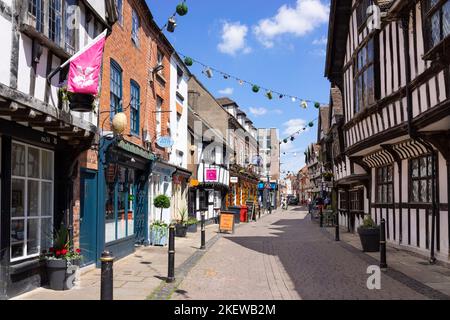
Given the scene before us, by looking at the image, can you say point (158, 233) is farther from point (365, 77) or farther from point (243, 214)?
point (243, 214)

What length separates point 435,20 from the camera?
1032cm

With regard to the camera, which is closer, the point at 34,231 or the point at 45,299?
the point at 45,299

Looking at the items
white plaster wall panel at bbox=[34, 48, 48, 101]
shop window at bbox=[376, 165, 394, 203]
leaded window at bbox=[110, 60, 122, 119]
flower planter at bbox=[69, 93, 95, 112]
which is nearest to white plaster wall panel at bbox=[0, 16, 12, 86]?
white plaster wall panel at bbox=[34, 48, 48, 101]

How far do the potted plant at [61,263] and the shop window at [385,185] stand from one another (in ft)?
35.1

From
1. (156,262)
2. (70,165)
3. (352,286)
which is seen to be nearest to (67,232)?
(70,165)

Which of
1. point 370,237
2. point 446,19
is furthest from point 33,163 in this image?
point 370,237

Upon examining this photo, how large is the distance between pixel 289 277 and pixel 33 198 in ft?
17.7

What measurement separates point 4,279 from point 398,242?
37.9ft

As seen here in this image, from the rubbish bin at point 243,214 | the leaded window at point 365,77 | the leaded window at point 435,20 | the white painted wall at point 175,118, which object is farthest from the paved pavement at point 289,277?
the rubbish bin at point 243,214

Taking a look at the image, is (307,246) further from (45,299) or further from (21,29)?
(21,29)

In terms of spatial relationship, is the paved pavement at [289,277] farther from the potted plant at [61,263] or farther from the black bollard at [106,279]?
the black bollard at [106,279]

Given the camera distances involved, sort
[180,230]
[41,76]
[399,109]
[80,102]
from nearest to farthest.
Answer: [41,76] < [80,102] < [399,109] < [180,230]

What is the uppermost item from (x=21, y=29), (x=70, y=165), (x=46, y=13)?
(x=46, y=13)
